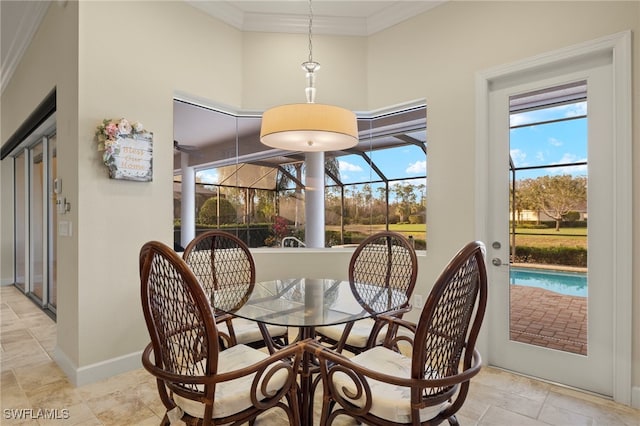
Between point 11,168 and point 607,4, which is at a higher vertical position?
point 607,4

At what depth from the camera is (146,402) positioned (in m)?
2.21

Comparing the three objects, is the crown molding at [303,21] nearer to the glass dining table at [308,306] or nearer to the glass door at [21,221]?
the glass dining table at [308,306]

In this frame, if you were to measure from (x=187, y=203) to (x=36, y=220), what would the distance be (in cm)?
300

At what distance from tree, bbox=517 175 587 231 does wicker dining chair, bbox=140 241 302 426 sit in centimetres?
216

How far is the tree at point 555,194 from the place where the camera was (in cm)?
242

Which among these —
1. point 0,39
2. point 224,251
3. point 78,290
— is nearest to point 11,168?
point 0,39

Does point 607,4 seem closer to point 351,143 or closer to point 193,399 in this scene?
point 351,143

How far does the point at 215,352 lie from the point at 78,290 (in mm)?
1807

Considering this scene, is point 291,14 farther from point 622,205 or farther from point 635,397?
point 635,397

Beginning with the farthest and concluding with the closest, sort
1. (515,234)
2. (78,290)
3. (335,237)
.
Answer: (335,237) → (515,234) → (78,290)

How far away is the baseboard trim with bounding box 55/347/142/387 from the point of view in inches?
95.5

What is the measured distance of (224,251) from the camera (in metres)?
2.71

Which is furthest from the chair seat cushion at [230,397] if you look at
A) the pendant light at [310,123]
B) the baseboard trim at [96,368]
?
the baseboard trim at [96,368]

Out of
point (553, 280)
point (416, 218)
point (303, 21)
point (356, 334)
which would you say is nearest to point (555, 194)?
point (553, 280)
